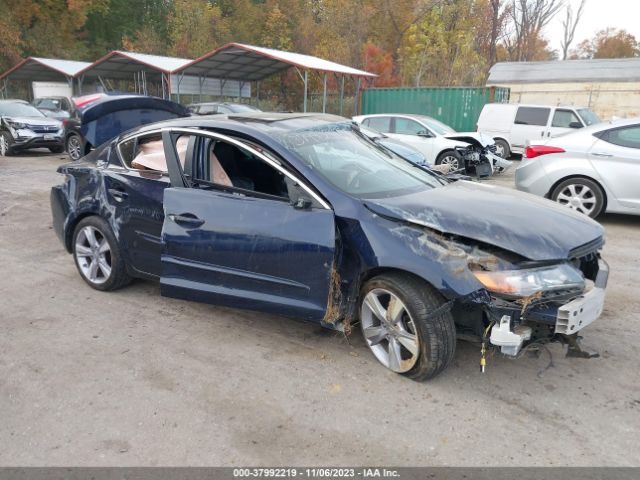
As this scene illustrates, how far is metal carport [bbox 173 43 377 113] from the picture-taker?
20.5m

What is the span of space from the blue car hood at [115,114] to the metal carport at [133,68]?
1833 centimetres

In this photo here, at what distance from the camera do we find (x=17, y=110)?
599 inches

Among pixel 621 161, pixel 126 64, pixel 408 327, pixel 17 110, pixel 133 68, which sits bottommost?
pixel 408 327

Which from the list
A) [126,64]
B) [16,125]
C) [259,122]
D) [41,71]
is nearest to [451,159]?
[259,122]

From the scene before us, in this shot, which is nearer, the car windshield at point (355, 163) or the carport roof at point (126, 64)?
the car windshield at point (355, 163)

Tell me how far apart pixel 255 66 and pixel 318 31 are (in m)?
14.5

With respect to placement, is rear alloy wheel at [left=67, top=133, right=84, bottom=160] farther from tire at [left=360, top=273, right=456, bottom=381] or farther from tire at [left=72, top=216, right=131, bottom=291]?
tire at [left=360, top=273, right=456, bottom=381]

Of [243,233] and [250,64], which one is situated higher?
[250,64]

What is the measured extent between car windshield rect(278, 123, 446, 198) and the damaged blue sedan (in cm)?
2

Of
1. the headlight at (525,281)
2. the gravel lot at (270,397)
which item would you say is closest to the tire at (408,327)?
the gravel lot at (270,397)

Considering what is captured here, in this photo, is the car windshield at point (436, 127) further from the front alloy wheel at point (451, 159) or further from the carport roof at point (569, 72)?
the carport roof at point (569, 72)

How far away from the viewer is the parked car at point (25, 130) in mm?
14750

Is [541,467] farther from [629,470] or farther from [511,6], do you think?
[511,6]

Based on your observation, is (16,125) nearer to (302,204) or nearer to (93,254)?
(93,254)
